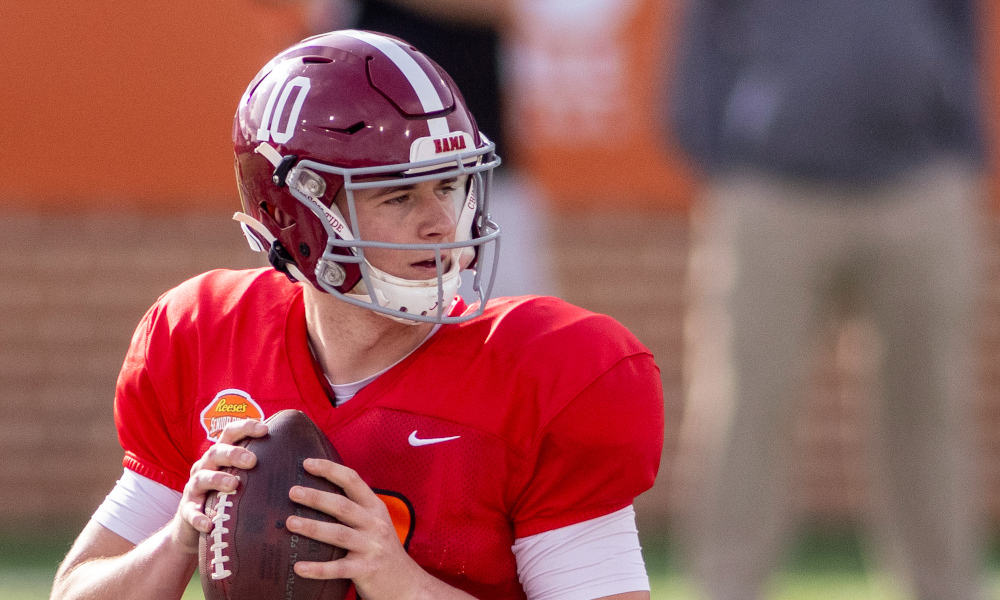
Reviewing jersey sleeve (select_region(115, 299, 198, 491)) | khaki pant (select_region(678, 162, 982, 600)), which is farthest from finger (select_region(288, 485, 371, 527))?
khaki pant (select_region(678, 162, 982, 600))

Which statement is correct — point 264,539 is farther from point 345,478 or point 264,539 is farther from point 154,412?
point 154,412

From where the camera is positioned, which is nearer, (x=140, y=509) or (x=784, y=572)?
(x=140, y=509)

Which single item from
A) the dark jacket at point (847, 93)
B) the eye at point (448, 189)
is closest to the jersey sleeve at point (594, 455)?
the eye at point (448, 189)

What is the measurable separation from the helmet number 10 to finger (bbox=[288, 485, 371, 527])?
1.82 ft

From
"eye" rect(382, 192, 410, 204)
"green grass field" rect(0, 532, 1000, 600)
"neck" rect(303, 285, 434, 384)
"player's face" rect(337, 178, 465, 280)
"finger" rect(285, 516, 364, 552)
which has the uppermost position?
"eye" rect(382, 192, 410, 204)

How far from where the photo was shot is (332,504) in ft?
6.04

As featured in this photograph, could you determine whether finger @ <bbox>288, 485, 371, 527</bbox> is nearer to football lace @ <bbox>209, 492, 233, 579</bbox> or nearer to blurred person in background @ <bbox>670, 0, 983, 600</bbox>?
football lace @ <bbox>209, 492, 233, 579</bbox>

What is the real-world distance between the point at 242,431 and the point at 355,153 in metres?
0.44

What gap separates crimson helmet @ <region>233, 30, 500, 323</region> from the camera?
80.7 inches

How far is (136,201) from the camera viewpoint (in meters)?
5.16

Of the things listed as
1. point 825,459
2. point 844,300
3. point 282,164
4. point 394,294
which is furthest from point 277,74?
point 825,459

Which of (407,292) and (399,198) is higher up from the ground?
(399,198)

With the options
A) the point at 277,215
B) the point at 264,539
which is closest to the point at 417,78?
the point at 277,215

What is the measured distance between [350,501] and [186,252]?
3.48 metres
